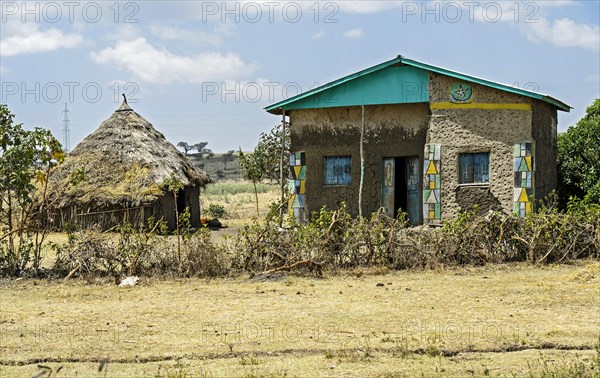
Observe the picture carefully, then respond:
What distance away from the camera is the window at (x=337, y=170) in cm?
1798

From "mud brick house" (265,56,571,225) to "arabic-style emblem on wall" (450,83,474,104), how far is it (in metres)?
0.02

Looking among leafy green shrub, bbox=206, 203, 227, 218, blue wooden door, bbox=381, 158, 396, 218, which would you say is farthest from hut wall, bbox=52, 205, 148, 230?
leafy green shrub, bbox=206, 203, 227, 218

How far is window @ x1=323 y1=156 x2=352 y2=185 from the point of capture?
18.0 metres

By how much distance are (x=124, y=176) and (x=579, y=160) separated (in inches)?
453

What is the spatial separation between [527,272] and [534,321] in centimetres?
369

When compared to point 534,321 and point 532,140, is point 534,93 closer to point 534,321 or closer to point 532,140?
point 532,140

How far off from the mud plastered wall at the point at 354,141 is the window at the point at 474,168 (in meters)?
0.92

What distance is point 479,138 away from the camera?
54.9ft

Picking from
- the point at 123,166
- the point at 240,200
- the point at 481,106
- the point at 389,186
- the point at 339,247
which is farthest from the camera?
the point at 240,200

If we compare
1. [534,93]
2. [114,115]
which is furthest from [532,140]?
[114,115]

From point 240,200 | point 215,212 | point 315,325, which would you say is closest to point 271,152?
point 215,212

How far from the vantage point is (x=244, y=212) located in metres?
31.0

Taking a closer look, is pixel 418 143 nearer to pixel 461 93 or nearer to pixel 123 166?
pixel 461 93

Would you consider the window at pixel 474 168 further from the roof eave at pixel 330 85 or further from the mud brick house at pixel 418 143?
the roof eave at pixel 330 85
